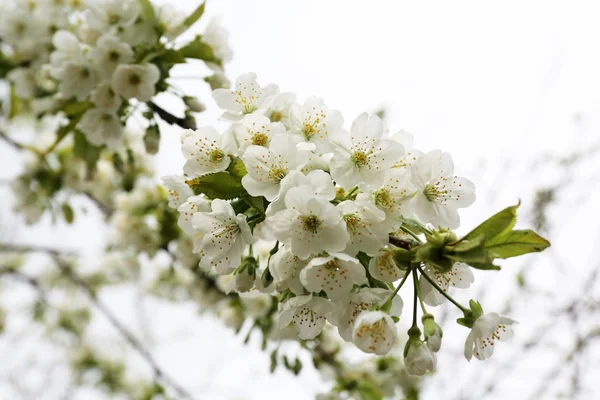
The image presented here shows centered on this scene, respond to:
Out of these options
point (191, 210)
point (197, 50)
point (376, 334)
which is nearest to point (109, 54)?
point (197, 50)

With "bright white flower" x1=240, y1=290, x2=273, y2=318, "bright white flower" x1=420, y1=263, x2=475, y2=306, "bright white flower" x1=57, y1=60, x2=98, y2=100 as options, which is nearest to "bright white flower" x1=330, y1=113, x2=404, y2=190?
"bright white flower" x1=420, y1=263, x2=475, y2=306

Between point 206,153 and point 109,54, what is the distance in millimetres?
628

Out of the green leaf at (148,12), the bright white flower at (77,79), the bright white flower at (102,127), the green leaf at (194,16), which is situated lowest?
the bright white flower at (102,127)

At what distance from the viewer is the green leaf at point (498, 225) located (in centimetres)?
76

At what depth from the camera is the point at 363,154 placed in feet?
2.88

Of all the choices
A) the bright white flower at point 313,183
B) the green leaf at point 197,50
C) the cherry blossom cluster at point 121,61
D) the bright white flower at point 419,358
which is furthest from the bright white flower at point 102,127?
the bright white flower at point 419,358

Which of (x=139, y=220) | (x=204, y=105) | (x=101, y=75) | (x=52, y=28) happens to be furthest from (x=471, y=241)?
(x=139, y=220)

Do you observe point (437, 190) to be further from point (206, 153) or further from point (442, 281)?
point (206, 153)

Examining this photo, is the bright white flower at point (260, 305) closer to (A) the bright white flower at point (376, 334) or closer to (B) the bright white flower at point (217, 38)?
(B) the bright white flower at point (217, 38)

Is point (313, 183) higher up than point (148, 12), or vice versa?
point (313, 183)

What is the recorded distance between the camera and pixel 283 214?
81 cm

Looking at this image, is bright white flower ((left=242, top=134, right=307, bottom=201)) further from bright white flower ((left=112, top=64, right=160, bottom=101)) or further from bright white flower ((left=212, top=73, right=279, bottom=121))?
bright white flower ((left=112, top=64, right=160, bottom=101))

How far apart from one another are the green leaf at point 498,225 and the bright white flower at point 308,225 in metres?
0.21

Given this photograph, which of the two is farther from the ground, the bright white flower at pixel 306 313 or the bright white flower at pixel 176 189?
the bright white flower at pixel 306 313
